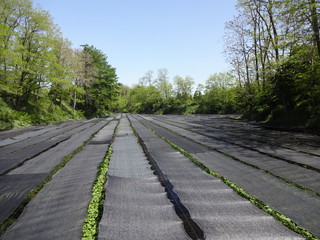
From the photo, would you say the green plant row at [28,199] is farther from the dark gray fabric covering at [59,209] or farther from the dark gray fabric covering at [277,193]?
the dark gray fabric covering at [277,193]

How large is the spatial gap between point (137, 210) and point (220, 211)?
103cm

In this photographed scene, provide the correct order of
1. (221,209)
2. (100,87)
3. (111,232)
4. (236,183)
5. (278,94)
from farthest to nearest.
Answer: (100,87), (278,94), (236,183), (221,209), (111,232)

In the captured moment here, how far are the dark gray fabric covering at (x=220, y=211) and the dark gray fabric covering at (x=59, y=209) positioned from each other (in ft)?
4.48

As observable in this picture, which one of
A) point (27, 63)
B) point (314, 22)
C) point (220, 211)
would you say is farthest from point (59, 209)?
point (27, 63)

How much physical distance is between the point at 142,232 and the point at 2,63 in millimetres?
16535

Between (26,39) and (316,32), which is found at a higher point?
(26,39)

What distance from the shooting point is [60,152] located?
6.39 metres

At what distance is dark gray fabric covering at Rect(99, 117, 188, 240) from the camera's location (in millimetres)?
2139

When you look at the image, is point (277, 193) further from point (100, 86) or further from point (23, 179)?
point (100, 86)

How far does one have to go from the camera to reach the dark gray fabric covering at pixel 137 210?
7.02 feet

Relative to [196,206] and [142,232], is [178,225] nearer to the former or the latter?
[142,232]

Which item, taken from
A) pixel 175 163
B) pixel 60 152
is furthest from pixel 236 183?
pixel 60 152

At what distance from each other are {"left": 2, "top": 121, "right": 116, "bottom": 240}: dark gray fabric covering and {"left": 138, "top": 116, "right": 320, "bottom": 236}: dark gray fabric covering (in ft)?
7.96

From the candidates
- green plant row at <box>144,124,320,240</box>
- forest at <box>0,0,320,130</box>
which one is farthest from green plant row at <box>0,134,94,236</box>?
forest at <box>0,0,320,130</box>
